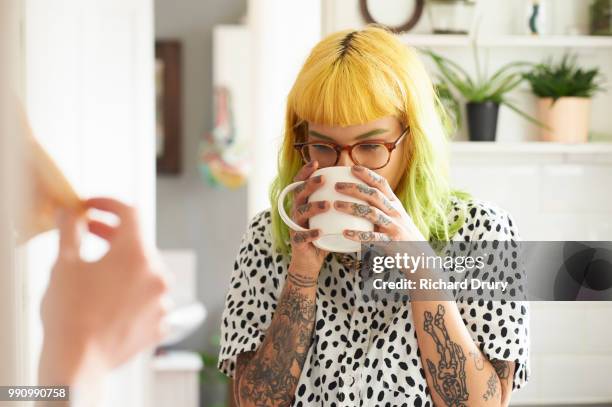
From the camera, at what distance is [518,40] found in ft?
3.55

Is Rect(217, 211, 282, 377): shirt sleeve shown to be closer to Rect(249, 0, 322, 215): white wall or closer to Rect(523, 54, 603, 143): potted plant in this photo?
Rect(249, 0, 322, 215): white wall

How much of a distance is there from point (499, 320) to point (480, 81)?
0.57m

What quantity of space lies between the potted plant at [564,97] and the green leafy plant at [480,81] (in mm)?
25

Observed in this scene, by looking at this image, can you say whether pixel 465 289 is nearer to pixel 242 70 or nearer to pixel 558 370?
pixel 558 370

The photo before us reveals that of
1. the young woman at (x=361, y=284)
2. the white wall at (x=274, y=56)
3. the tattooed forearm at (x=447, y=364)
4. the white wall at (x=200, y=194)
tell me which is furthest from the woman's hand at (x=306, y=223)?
the white wall at (x=200, y=194)

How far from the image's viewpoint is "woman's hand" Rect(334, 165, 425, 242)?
56cm

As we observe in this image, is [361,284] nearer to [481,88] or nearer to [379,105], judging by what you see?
[379,105]

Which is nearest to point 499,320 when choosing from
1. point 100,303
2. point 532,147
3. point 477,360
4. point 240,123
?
point 477,360

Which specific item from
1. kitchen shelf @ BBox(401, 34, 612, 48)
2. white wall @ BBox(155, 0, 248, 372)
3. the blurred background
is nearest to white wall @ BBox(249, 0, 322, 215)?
the blurred background

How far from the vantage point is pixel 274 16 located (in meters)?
1.10

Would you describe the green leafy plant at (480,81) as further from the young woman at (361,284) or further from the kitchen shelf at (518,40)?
the young woman at (361,284)

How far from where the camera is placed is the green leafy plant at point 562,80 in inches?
43.1

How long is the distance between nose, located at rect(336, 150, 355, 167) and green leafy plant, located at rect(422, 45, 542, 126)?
0.55 meters

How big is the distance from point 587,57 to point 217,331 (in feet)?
6.17
